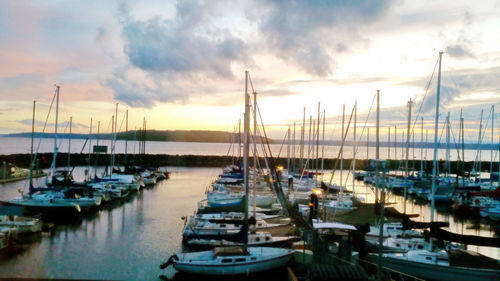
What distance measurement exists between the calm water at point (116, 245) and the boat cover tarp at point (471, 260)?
8953 millimetres

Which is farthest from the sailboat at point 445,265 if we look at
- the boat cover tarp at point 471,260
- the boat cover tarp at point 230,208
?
the boat cover tarp at point 230,208

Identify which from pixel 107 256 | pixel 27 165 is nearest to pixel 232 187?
pixel 107 256

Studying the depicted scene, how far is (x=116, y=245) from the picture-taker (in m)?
22.0

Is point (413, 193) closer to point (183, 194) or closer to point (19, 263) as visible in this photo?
point (183, 194)

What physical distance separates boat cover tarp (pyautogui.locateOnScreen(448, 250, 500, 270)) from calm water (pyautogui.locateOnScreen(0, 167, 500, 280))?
895cm

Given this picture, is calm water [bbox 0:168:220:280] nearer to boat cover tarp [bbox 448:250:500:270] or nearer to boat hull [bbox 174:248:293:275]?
boat hull [bbox 174:248:293:275]

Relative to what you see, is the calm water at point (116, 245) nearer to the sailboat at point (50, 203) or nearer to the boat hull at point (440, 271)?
the sailboat at point (50, 203)

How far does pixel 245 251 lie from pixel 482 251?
15294 millimetres

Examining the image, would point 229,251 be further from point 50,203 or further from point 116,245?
point 50,203

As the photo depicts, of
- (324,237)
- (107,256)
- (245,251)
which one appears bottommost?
(107,256)

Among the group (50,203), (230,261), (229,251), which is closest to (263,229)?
(229,251)

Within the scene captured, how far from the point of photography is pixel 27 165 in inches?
2768

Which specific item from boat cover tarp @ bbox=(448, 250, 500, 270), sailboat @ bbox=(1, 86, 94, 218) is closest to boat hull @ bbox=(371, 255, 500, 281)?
boat cover tarp @ bbox=(448, 250, 500, 270)

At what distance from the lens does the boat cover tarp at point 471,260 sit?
14383 mm
